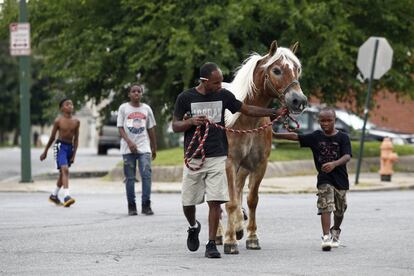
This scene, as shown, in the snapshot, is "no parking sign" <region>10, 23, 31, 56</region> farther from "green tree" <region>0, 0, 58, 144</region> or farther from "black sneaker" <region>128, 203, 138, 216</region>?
"green tree" <region>0, 0, 58, 144</region>

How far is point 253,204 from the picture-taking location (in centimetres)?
1191

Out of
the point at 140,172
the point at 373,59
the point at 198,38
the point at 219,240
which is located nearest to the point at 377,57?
the point at 373,59

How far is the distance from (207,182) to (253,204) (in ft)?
3.78

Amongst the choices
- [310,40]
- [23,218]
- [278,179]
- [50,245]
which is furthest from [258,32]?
[50,245]

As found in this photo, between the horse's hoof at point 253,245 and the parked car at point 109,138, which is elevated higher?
the horse's hoof at point 253,245

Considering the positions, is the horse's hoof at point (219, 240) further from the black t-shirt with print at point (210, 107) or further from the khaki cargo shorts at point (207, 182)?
the black t-shirt with print at point (210, 107)

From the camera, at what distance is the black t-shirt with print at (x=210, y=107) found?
1080cm

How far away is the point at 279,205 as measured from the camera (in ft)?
56.6

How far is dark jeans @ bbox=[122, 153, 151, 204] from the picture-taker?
51.9ft

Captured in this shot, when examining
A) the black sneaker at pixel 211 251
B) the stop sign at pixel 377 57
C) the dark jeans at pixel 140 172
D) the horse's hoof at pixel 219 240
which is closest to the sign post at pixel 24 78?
the stop sign at pixel 377 57

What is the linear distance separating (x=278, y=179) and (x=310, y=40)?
458 centimetres

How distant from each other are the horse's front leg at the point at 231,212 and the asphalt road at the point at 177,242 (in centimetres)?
17

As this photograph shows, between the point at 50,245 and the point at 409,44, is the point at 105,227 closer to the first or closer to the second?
the point at 50,245

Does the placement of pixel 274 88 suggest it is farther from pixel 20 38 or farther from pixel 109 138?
pixel 109 138
